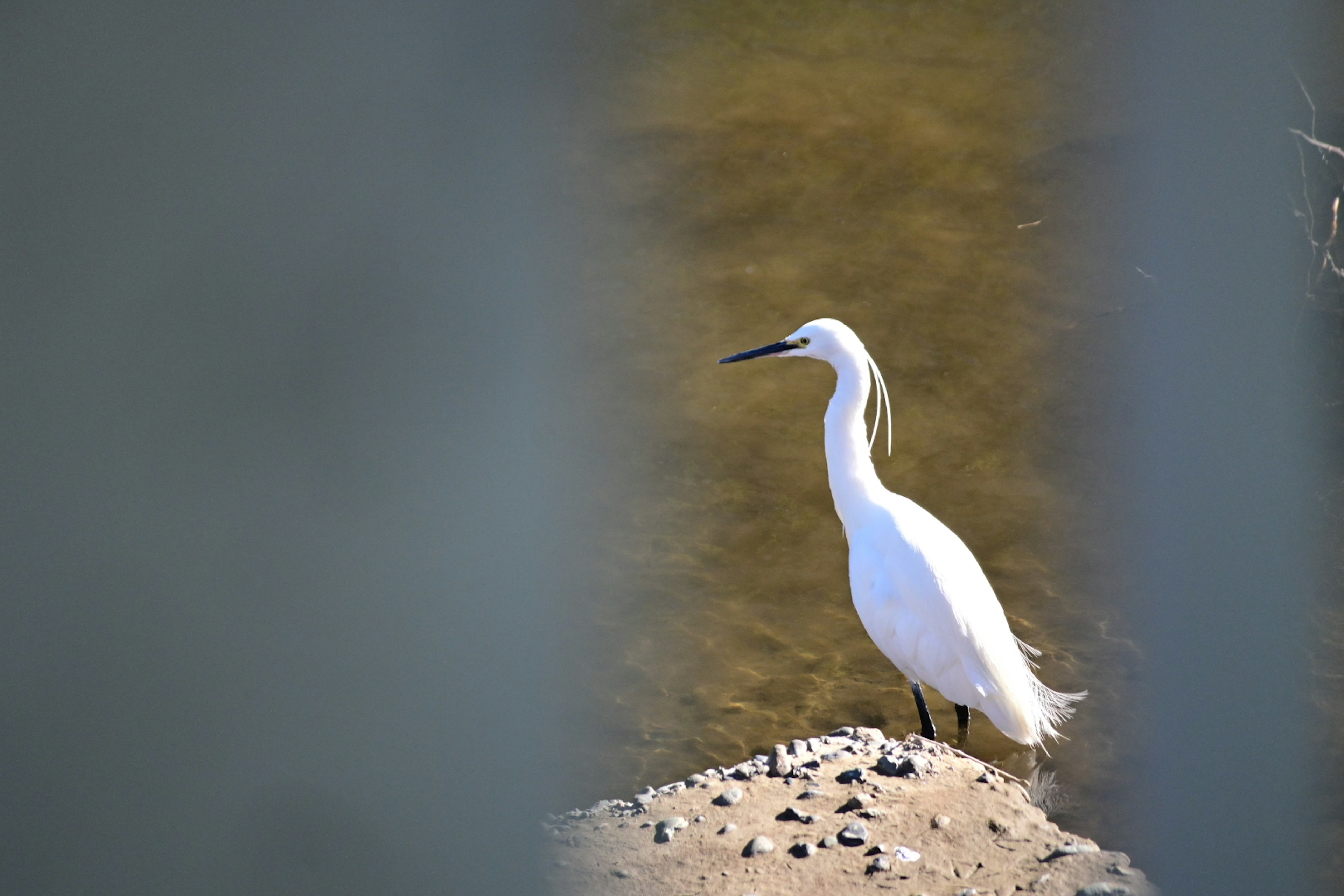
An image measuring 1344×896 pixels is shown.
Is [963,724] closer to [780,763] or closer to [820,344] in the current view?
[780,763]

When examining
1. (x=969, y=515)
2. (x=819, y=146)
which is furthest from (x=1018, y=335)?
(x=819, y=146)

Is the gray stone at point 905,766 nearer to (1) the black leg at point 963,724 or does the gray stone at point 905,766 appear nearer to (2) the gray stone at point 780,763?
(2) the gray stone at point 780,763

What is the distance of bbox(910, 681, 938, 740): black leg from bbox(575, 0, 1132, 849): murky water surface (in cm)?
17

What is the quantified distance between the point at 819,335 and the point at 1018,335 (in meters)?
1.41

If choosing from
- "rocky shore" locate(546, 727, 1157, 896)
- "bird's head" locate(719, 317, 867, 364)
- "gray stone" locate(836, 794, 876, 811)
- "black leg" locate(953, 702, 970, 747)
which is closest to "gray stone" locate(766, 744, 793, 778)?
"rocky shore" locate(546, 727, 1157, 896)

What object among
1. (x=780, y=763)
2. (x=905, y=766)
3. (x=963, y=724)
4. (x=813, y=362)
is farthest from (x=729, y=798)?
(x=813, y=362)

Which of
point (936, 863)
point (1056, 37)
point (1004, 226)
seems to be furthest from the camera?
point (1056, 37)

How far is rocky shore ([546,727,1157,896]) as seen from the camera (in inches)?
70.9

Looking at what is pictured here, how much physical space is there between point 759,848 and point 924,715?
0.56 meters

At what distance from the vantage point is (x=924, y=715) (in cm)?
229

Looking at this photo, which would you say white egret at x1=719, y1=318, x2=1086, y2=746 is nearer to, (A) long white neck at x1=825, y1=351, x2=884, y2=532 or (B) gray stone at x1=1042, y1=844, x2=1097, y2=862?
(A) long white neck at x1=825, y1=351, x2=884, y2=532

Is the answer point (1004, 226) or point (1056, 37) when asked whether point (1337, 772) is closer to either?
point (1004, 226)

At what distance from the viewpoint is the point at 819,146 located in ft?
14.0

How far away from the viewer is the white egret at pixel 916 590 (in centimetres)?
219
